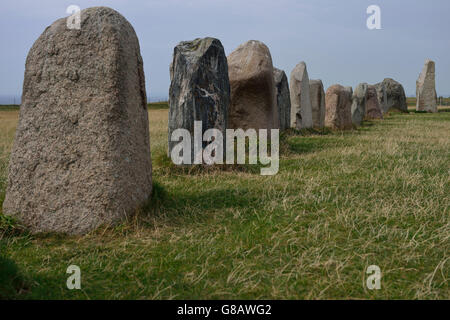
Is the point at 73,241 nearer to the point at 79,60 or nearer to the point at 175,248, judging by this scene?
the point at 175,248

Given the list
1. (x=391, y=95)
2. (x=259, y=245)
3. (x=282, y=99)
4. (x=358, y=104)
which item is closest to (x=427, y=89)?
(x=391, y=95)

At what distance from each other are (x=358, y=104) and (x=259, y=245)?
16986mm

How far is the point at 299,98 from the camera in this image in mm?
14734

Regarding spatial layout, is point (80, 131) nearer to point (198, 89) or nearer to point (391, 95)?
point (198, 89)

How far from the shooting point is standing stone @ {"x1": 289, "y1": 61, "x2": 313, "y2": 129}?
14.7 meters

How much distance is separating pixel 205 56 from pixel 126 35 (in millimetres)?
3175

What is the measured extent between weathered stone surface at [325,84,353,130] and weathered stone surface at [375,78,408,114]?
522 inches

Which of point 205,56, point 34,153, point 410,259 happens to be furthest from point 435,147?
point 34,153

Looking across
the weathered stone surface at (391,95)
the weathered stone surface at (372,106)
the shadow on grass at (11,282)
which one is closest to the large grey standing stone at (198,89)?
the shadow on grass at (11,282)

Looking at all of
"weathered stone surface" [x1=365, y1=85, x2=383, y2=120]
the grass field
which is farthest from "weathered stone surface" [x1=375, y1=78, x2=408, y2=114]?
the grass field

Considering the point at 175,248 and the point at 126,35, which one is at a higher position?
the point at 126,35

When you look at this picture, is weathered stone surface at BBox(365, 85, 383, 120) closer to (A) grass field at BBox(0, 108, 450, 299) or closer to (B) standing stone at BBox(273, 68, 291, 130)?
(B) standing stone at BBox(273, 68, 291, 130)
